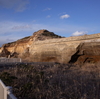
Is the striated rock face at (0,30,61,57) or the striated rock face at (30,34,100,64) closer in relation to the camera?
the striated rock face at (30,34,100,64)

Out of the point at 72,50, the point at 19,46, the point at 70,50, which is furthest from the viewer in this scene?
the point at 19,46

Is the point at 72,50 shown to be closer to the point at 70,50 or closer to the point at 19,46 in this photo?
the point at 70,50

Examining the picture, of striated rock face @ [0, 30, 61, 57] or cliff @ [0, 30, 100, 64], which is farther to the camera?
striated rock face @ [0, 30, 61, 57]

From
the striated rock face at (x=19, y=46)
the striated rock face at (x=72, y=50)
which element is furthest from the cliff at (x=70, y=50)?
the striated rock face at (x=19, y=46)

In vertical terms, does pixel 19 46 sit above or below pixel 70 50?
above

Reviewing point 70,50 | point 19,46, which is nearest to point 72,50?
point 70,50

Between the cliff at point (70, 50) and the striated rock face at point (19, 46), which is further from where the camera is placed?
the striated rock face at point (19, 46)

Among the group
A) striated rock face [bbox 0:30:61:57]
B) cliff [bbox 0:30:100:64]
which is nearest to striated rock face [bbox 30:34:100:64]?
cliff [bbox 0:30:100:64]

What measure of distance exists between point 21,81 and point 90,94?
2.98 m

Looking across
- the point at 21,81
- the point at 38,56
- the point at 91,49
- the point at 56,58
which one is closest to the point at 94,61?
the point at 91,49

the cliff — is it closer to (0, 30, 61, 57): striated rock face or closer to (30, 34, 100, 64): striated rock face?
(30, 34, 100, 64): striated rock face

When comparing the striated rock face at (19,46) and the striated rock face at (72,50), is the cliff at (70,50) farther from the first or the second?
the striated rock face at (19,46)

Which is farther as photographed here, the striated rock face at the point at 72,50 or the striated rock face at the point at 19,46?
the striated rock face at the point at 19,46

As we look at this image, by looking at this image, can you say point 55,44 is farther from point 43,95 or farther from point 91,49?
point 43,95
